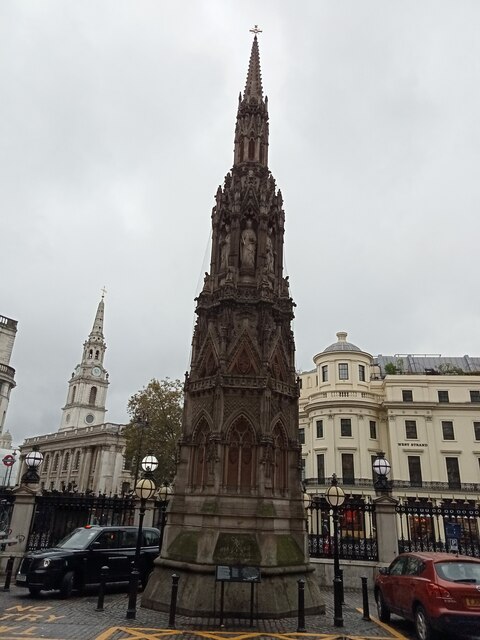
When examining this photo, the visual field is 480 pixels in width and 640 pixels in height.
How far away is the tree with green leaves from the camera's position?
38.5 metres

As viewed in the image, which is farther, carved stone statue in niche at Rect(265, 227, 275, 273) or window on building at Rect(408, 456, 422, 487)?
window on building at Rect(408, 456, 422, 487)

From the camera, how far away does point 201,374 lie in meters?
14.2

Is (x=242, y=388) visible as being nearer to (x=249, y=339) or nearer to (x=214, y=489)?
(x=249, y=339)

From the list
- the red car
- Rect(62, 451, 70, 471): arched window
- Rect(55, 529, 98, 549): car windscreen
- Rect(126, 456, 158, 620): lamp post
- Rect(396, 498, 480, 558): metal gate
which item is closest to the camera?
the red car

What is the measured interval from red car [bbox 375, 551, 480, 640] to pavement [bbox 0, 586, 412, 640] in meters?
0.85

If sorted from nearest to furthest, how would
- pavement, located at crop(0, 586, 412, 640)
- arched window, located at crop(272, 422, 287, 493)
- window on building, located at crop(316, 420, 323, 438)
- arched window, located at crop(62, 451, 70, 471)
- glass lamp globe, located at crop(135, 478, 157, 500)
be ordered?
pavement, located at crop(0, 586, 412, 640)
glass lamp globe, located at crop(135, 478, 157, 500)
arched window, located at crop(272, 422, 287, 493)
window on building, located at crop(316, 420, 323, 438)
arched window, located at crop(62, 451, 70, 471)

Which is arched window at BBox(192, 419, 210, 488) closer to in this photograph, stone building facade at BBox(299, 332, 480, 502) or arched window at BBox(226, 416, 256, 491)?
arched window at BBox(226, 416, 256, 491)

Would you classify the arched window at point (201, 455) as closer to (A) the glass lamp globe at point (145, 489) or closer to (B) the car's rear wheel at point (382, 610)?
(A) the glass lamp globe at point (145, 489)

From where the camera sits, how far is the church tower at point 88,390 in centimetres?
9812

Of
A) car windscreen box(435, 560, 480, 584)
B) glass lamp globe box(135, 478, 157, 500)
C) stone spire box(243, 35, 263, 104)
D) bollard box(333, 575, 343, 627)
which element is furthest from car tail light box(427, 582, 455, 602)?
stone spire box(243, 35, 263, 104)

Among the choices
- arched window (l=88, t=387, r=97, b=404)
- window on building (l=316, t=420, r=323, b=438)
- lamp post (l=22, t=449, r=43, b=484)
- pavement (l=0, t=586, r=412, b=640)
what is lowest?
pavement (l=0, t=586, r=412, b=640)

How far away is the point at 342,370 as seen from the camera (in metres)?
44.3

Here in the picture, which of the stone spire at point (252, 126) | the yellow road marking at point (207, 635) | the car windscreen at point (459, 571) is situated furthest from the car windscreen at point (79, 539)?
the stone spire at point (252, 126)

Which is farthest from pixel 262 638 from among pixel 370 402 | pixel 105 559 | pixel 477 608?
pixel 370 402
